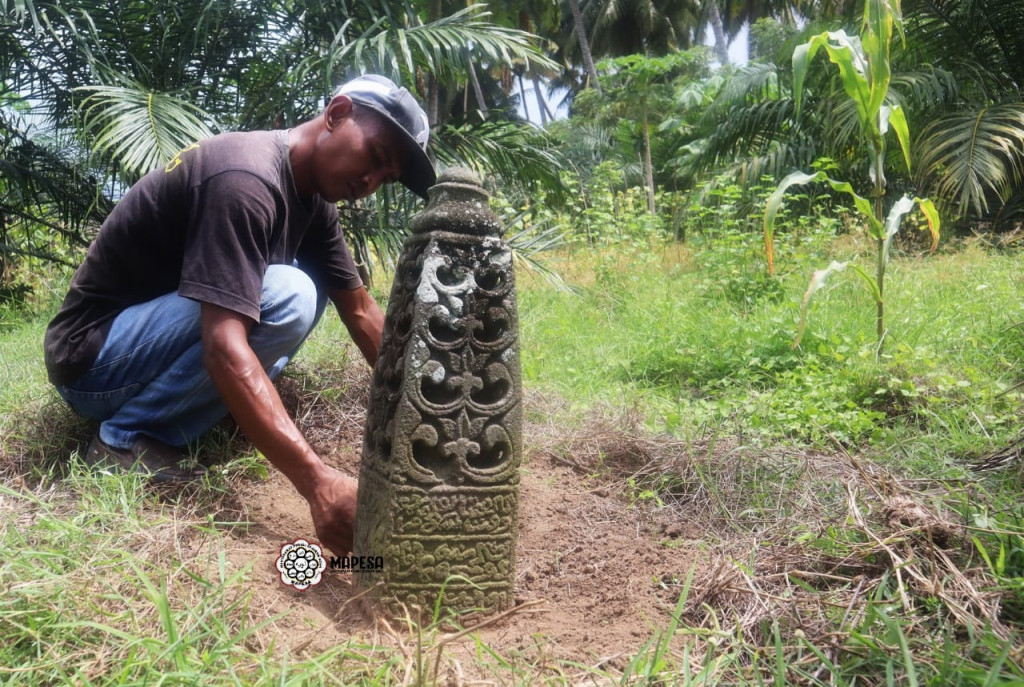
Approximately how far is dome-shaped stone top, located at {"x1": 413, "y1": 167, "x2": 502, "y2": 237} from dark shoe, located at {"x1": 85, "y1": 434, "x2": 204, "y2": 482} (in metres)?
1.11

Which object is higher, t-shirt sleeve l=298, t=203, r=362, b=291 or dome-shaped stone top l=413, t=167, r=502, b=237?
dome-shaped stone top l=413, t=167, r=502, b=237

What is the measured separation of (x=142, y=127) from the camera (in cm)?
370

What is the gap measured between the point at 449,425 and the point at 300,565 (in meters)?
0.53

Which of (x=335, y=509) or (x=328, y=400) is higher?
(x=335, y=509)

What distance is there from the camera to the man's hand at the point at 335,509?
1.81 meters

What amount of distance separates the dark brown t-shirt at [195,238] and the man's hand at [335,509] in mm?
460

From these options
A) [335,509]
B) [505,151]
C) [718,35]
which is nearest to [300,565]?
[335,509]

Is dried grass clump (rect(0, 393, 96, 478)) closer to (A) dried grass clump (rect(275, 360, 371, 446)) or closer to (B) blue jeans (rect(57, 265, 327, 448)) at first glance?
(B) blue jeans (rect(57, 265, 327, 448))

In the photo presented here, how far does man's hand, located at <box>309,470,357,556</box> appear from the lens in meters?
1.81

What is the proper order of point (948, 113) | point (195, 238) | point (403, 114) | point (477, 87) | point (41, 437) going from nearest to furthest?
point (195, 238), point (403, 114), point (41, 437), point (948, 113), point (477, 87)

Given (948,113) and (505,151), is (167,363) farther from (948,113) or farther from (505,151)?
(948,113)

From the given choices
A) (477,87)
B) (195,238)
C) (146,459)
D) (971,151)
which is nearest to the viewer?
(195,238)

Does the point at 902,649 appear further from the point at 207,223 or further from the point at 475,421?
the point at 207,223

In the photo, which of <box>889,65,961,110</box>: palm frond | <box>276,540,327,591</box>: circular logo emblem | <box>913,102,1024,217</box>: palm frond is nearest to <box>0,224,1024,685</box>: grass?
<box>276,540,327,591</box>: circular logo emblem
